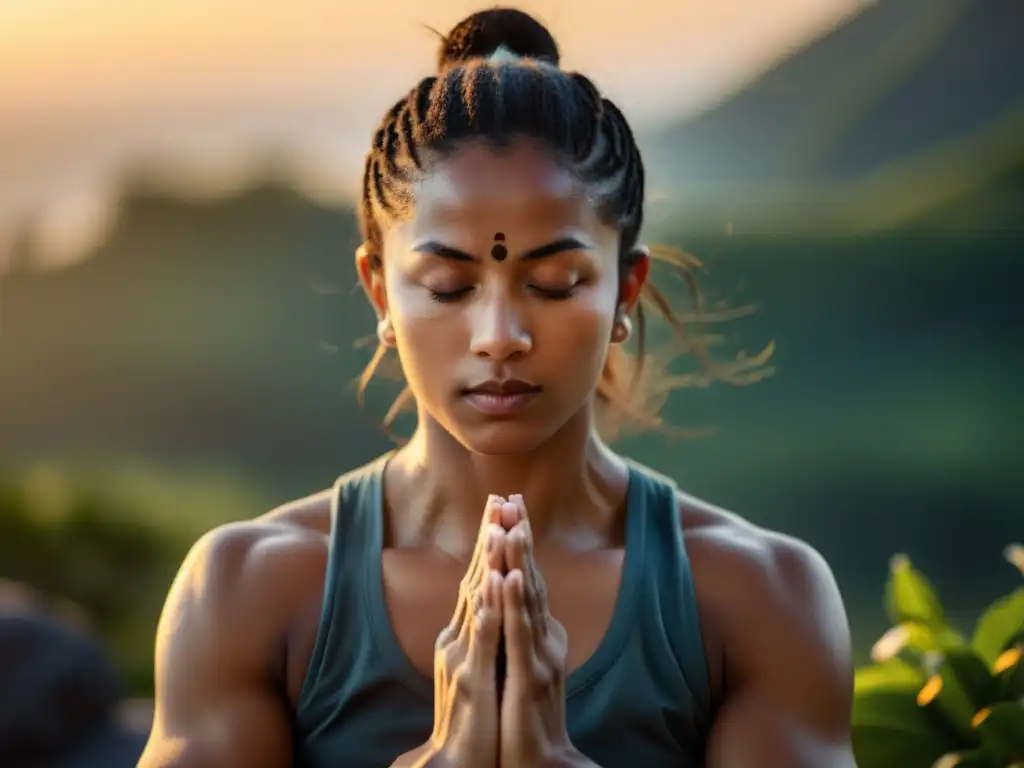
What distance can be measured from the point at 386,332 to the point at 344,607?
34 centimetres

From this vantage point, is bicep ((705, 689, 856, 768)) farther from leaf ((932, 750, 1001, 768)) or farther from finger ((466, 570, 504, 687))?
leaf ((932, 750, 1001, 768))

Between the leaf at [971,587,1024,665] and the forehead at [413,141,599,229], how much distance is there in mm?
1170

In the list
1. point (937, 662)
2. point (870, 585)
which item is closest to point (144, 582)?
point (870, 585)

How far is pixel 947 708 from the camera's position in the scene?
248 cm

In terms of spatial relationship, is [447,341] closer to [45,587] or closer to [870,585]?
[870,585]

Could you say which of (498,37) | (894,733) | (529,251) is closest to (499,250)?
(529,251)

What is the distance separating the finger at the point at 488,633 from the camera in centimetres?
171

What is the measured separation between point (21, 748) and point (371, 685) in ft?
7.00

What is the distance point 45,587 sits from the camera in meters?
5.56

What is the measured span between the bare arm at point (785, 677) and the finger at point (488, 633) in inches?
13.1

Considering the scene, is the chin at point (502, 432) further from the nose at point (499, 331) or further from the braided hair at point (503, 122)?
the braided hair at point (503, 122)

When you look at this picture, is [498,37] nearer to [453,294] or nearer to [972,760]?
[453,294]

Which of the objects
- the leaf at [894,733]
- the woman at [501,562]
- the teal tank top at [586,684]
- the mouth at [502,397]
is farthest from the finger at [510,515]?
the leaf at [894,733]

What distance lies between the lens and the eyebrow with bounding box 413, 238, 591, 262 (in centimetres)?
180
